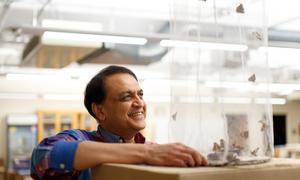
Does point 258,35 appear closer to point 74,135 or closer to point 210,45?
point 210,45

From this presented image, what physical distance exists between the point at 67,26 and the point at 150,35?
751 millimetres

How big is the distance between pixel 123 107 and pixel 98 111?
0.16m

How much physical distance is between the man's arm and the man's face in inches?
9.2

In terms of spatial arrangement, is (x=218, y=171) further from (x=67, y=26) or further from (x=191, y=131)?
(x=67, y=26)

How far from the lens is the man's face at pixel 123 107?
136 centimetres

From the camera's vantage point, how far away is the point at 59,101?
10.2 m

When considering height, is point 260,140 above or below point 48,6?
below

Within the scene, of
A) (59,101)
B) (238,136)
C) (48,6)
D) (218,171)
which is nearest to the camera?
(218,171)

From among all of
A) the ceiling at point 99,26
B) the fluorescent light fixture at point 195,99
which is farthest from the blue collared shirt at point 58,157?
the ceiling at point 99,26

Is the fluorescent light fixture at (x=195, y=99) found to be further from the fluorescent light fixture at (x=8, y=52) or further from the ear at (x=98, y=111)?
the fluorescent light fixture at (x=8, y=52)

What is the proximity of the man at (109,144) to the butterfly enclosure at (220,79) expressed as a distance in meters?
0.15

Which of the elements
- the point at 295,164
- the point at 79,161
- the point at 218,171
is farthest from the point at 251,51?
the point at 79,161

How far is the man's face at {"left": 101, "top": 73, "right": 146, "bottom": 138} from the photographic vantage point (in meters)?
1.36

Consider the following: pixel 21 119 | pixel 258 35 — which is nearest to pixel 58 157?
pixel 258 35
